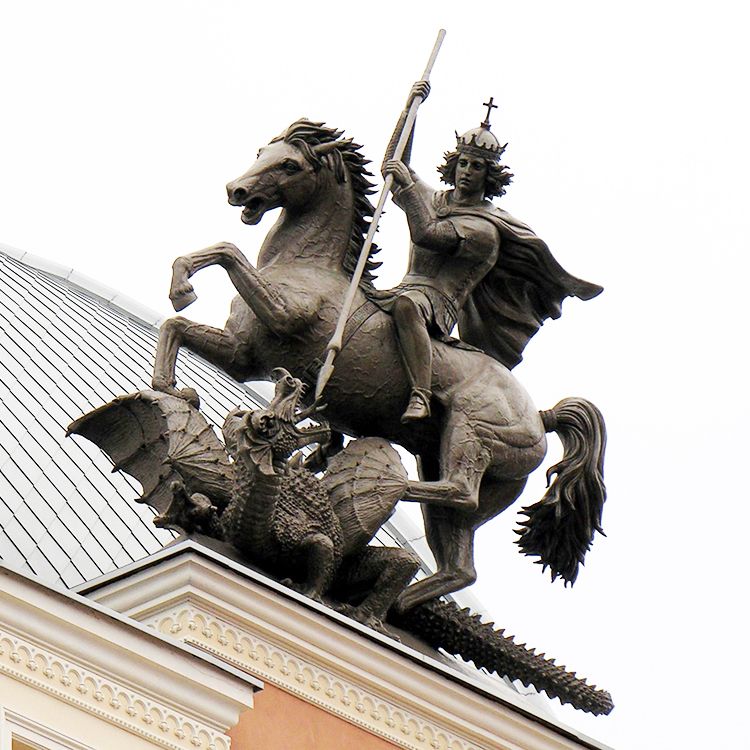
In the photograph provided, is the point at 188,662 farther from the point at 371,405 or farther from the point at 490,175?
the point at 490,175

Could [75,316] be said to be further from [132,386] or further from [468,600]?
[468,600]

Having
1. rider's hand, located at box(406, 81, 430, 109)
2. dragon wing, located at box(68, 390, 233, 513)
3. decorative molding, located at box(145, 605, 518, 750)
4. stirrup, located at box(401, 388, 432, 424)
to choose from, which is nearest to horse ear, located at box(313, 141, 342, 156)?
rider's hand, located at box(406, 81, 430, 109)

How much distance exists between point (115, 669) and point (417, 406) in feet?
14.6

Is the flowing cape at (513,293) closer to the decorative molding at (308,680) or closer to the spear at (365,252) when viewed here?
the spear at (365,252)

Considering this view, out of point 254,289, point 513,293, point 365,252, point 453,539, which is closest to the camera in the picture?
point 254,289

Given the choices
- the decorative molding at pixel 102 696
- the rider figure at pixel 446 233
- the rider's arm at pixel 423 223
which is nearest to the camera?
the decorative molding at pixel 102 696

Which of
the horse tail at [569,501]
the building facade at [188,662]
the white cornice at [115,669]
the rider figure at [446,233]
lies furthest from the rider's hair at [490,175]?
the white cornice at [115,669]

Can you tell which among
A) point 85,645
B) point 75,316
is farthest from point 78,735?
point 75,316

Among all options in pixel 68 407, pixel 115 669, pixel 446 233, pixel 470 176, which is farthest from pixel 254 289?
pixel 68 407

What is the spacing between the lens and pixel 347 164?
25484mm

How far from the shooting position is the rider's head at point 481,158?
86.1 feet

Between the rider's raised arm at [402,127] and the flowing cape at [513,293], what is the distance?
2.05ft

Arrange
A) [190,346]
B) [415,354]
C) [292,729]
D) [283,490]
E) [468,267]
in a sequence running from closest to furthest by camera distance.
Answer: [292,729]
[283,490]
[190,346]
[415,354]
[468,267]

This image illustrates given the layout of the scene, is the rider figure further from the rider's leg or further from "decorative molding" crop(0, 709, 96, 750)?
"decorative molding" crop(0, 709, 96, 750)
